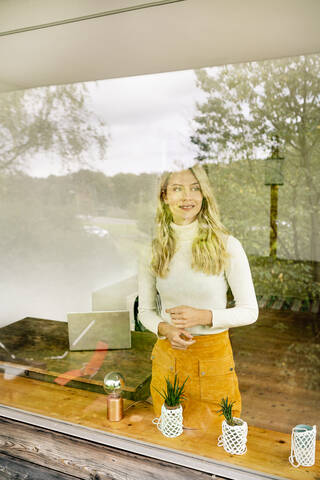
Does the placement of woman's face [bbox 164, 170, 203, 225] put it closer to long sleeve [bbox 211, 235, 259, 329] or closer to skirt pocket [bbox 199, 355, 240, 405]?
long sleeve [bbox 211, 235, 259, 329]

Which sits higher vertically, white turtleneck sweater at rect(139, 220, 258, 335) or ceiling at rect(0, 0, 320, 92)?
ceiling at rect(0, 0, 320, 92)

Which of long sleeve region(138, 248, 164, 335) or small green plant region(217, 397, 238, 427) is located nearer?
small green plant region(217, 397, 238, 427)

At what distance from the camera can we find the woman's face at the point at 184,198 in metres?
1.84

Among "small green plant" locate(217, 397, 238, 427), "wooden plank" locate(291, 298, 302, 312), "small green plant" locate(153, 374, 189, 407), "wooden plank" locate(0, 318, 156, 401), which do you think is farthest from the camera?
"wooden plank" locate(291, 298, 302, 312)

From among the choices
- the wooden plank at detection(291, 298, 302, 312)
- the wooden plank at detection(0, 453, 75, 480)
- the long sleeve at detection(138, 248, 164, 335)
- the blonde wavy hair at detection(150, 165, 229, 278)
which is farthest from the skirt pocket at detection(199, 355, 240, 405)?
the wooden plank at detection(0, 453, 75, 480)

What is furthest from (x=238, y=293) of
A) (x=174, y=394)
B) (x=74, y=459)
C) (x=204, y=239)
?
(x=74, y=459)

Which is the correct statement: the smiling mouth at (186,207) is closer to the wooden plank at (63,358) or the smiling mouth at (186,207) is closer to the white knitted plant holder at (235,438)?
the wooden plank at (63,358)

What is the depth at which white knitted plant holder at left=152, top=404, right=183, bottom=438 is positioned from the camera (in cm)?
174

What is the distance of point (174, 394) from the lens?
1.77 meters

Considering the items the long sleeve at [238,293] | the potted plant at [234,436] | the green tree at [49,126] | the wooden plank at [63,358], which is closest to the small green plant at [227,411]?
the potted plant at [234,436]

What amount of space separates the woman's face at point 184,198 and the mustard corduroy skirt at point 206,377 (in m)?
0.56

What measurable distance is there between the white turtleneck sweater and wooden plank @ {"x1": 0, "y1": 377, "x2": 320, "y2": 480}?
0.46 m

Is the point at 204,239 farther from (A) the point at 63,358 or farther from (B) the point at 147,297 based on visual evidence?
(A) the point at 63,358

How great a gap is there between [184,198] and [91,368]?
1217 millimetres
